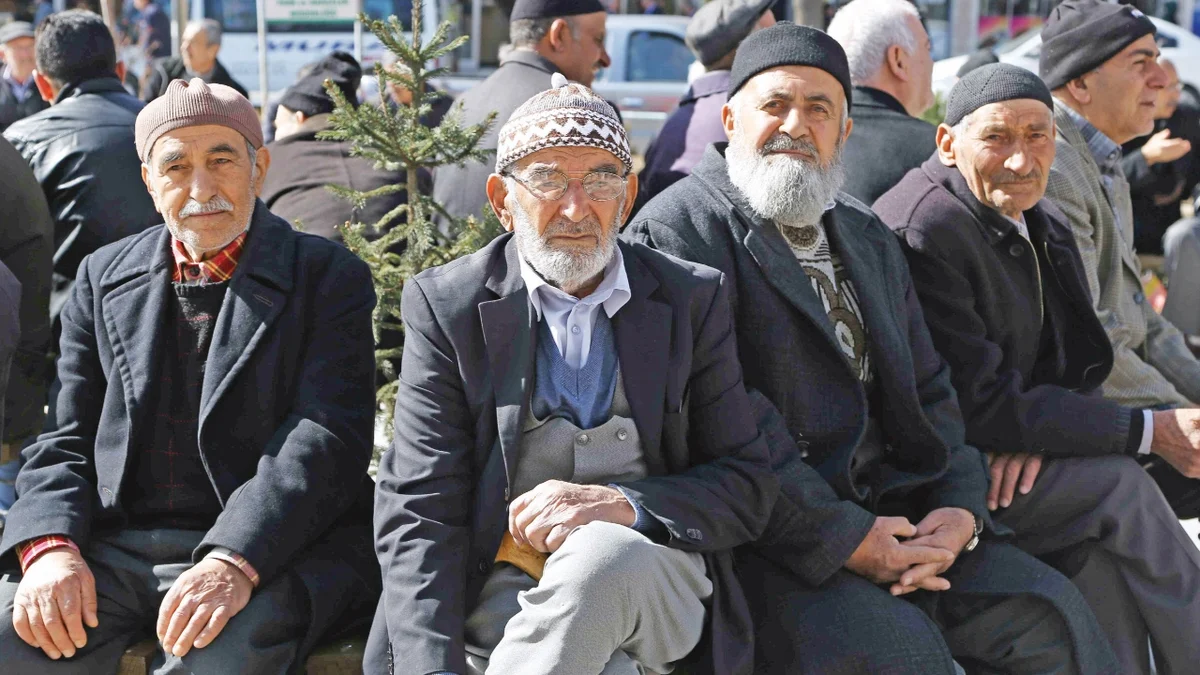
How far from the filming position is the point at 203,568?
3123mm

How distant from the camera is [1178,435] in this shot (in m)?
4.05

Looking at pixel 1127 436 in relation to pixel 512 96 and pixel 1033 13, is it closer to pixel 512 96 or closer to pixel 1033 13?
pixel 512 96

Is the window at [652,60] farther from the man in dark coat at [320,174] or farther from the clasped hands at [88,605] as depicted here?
the clasped hands at [88,605]

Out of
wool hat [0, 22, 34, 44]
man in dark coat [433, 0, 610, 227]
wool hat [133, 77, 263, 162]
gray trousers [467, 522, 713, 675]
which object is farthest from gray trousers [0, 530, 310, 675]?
wool hat [0, 22, 34, 44]

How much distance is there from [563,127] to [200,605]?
4.60ft

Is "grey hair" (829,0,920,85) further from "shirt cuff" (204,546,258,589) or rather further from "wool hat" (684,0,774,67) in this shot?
"shirt cuff" (204,546,258,589)

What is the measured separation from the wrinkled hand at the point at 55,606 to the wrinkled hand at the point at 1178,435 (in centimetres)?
308

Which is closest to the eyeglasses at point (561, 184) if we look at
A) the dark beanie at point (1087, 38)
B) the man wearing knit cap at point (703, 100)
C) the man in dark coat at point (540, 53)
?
the man wearing knit cap at point (703, 100)

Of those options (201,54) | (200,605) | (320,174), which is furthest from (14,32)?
(200,605)

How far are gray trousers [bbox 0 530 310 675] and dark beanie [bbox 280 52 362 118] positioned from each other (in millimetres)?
3084

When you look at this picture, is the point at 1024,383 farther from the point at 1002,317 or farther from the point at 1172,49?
the point at 1172,49

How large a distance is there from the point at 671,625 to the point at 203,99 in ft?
5.85

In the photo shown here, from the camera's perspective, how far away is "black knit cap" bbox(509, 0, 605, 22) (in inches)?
227

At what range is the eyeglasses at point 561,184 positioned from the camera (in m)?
3.13
